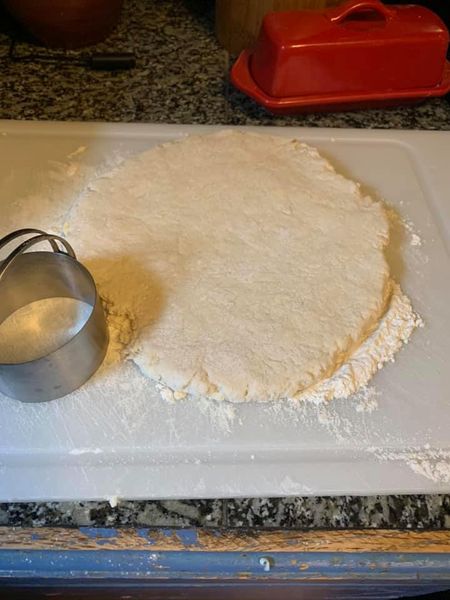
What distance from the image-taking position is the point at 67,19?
3.86 ft

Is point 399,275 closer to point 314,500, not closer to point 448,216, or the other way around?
point 448,216

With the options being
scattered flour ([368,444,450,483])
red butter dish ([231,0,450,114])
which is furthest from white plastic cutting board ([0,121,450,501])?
red butter dish ([231,0,450,114])

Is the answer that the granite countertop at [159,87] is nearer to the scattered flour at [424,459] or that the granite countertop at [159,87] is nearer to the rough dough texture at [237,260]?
the rough dough texture at [237,260]

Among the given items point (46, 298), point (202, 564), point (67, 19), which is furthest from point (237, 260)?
point (67, 19)

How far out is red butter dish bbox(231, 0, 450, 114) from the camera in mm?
1065

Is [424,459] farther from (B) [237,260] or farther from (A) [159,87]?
(A) [159,87]

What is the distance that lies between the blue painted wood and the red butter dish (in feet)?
2.45

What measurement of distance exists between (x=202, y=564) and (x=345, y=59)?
83 centimetres

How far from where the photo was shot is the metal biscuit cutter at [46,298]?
0.72 meters

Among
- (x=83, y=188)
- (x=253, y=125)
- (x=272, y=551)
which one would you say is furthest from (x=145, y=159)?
(x=272, y=551)

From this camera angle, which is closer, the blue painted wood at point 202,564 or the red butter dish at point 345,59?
the blue painted wood at point 202,564

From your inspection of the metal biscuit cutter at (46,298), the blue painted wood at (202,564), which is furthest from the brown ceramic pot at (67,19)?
the blue painted wood at (202,564)

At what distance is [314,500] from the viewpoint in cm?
72

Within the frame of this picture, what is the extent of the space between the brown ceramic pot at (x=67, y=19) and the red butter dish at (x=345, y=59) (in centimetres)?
29
